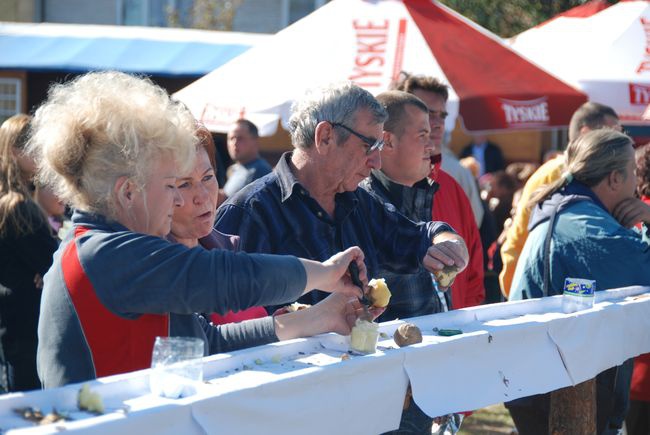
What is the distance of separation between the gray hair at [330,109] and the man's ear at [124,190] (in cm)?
131

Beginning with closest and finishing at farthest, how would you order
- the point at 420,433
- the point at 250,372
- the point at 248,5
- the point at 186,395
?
the point at 186,395
the point at 250,372
the point at 420,433
the point at 248,5

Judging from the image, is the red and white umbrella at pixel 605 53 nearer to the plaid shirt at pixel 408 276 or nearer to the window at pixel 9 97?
the plaid shirt at pixel 408 276

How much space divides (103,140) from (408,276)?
1.84m

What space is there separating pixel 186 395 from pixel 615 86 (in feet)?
20.5

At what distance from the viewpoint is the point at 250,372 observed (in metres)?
2.41

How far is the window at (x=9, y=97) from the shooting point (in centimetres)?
1416

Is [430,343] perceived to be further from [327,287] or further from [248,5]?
[248,5]

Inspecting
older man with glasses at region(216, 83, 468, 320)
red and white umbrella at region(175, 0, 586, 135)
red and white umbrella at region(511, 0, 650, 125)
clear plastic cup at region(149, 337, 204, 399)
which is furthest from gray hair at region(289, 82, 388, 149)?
red and white umbrella at region(511, 0, 650, 125)

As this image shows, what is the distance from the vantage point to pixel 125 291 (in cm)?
214

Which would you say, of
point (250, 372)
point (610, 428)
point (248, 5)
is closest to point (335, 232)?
point (250, 372)

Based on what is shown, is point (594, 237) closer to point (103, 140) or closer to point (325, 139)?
point (325, 139)

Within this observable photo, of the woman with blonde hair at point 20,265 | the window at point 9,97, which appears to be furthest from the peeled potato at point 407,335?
the window at point 9,97

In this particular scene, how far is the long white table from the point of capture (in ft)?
6.62

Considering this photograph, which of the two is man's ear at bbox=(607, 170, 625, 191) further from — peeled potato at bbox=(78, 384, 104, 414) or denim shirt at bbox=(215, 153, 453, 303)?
peeled potato at bbox=(78, 384, 104, 414)
